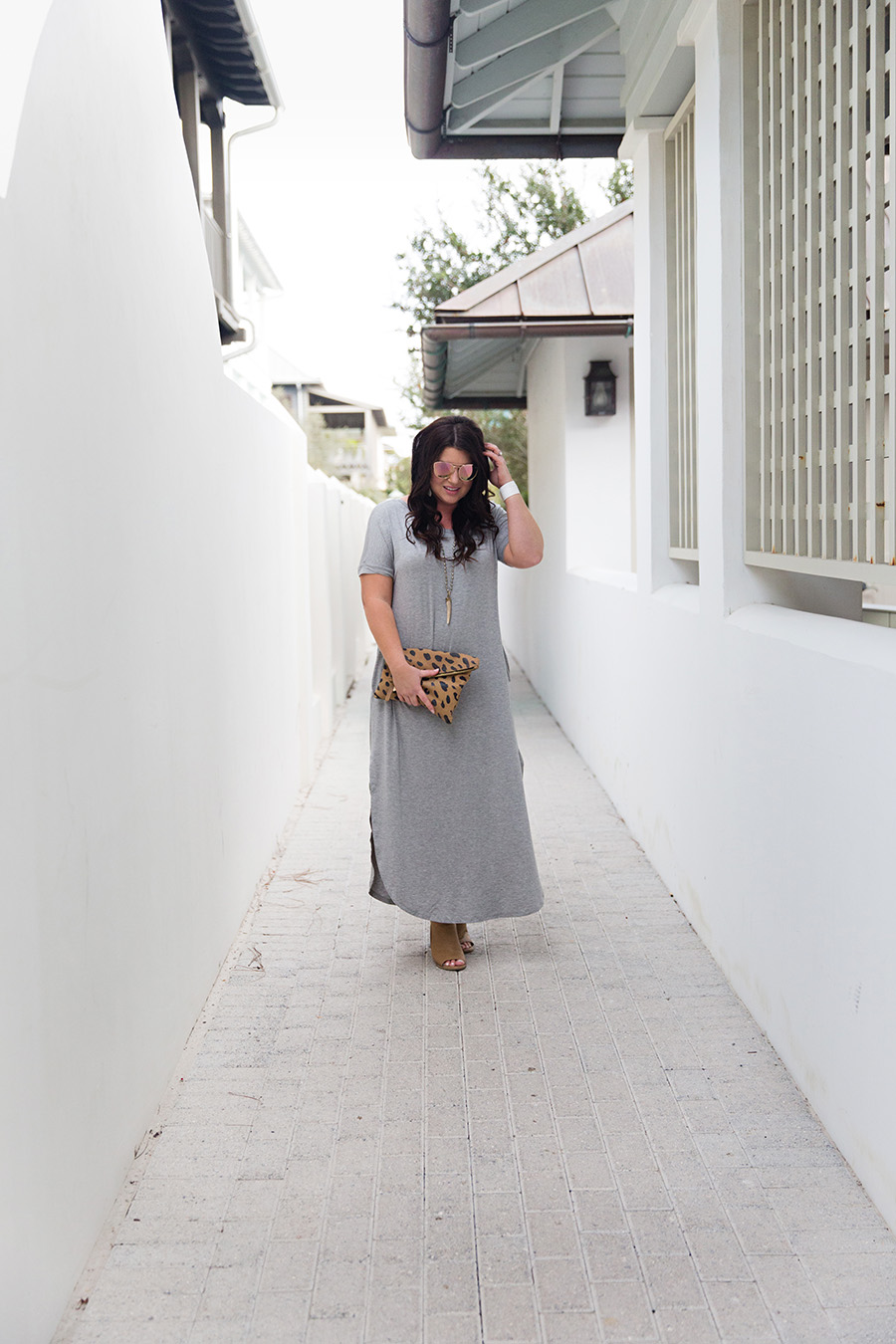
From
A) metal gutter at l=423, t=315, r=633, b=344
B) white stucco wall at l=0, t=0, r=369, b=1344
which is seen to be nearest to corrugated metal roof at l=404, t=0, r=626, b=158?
white stucco wall at l=0, t=0, r=369, b=1344

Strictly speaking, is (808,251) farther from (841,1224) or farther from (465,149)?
(465,149)

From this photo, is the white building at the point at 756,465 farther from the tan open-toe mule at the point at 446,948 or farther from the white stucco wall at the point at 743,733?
the tan open-toe mule at the point at 446,948

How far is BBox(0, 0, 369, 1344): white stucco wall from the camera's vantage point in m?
2.29

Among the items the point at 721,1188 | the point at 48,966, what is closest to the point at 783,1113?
the point at 721,1188

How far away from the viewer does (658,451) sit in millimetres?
6145

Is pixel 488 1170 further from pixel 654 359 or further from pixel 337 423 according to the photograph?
pixel 337 423

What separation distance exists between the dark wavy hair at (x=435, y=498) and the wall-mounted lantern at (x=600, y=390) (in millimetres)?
5278

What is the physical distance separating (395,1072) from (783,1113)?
3.51 feet

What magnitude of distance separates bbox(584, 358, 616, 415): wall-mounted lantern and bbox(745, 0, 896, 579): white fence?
509 cm

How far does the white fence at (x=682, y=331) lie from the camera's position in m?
5.67

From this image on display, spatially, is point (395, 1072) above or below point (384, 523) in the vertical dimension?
below

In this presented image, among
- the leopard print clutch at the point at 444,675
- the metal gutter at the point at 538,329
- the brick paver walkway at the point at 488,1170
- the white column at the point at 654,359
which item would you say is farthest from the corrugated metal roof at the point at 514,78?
the brick paver walkway at the point at 488,1170

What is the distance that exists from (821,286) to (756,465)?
0.93 m

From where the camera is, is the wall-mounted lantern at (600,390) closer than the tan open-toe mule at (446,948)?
No
